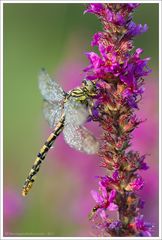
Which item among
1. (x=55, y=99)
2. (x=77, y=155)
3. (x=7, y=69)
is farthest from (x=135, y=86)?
(x=7, y=69)

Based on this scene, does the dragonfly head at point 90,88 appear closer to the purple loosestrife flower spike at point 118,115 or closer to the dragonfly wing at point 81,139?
the purple loosestrife flower spike at point 118,115

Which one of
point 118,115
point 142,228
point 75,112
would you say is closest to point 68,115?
point 75,112

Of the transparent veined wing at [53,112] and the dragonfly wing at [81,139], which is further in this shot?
the transparent veined wing at [53,112]

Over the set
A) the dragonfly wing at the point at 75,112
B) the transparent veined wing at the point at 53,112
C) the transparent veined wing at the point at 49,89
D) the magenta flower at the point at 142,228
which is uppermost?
the transparent veined wing at the point at 49,89

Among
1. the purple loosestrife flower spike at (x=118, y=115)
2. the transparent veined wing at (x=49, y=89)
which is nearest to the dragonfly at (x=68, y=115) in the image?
the transparent veined wing at (x=49, y=89)

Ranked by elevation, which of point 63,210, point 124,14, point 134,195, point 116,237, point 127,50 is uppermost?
point 63,210

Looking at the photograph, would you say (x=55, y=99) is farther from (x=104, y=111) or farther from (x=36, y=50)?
(x=36, y=50)
